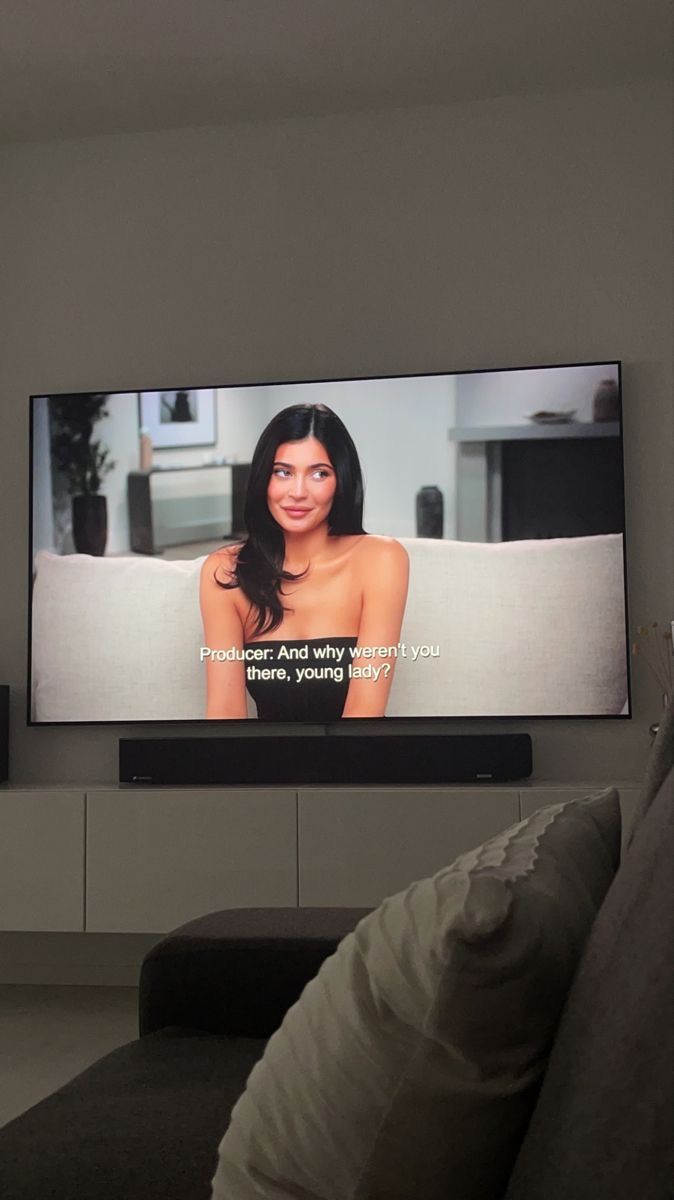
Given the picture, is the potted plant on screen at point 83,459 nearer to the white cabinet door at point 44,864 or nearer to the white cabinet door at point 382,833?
the white cabinet door at point 44,864

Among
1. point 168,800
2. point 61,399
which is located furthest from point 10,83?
point 168,800

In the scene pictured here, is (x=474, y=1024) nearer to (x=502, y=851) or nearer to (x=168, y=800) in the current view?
(x=502, y=851)

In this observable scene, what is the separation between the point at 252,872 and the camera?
11.8ft

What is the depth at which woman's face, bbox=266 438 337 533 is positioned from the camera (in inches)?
157

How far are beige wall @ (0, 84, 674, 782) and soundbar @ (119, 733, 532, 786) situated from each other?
241 millimetres

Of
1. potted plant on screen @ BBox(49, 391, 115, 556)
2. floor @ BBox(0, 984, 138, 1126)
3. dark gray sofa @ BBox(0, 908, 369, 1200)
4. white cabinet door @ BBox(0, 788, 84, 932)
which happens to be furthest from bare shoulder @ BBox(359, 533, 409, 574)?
dark gray sofa @ BBox(0, 908, 369, 1200)

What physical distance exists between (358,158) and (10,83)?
118cm

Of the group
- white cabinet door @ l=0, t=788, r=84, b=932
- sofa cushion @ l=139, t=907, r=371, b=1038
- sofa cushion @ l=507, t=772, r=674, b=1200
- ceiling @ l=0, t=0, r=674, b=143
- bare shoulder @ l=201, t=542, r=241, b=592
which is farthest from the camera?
bare shoulder @ l=201, t=542, r=241, b=592

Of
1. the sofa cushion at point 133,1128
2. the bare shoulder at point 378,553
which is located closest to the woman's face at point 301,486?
the bare shoulder at point 378,553

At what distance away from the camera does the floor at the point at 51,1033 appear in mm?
2932

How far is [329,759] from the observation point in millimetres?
3738

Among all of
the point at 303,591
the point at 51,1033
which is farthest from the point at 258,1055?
the point at 303,591

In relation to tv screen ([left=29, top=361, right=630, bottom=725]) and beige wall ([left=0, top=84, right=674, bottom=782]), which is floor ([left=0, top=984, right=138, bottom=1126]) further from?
tv screen ([left=29, top=361, right=630, bottom=725])

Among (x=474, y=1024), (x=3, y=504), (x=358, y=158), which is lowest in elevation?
(x=474, y=1024)
